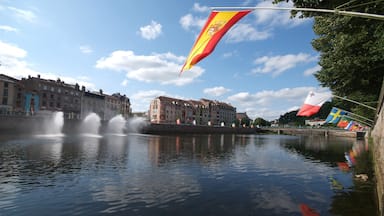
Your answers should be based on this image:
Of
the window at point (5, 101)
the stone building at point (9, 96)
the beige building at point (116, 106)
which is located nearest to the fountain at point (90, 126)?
the stone building at point (9, 96)

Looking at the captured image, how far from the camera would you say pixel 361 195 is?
13539mm

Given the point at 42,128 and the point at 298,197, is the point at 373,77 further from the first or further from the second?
the point at 42,128

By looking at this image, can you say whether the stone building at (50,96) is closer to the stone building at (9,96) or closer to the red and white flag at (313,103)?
the stone building at (9,96)

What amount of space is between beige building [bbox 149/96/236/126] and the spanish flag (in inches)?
4391

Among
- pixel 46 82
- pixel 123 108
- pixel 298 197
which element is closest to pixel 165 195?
pixel 298 197

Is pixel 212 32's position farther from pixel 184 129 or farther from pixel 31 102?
pixel 31 102

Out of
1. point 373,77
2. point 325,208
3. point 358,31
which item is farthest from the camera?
point 373,77

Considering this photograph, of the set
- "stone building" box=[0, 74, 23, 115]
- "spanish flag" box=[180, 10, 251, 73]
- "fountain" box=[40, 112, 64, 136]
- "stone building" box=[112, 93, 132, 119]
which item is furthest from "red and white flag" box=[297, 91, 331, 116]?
"stone building" box=[112, 93, 132, 119]

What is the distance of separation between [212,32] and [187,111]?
153718mm

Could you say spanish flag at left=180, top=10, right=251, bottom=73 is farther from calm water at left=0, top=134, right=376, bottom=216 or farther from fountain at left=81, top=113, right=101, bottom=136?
fountain at left=81, top=113, right=101, bottom=136

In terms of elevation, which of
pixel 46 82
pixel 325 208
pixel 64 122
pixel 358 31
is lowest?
pixel 325 208

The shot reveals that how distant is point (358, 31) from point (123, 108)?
481 feet

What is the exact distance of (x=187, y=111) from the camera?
531ft

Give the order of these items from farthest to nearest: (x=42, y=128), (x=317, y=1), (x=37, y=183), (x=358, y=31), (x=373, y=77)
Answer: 1. (x=42, y=128)
2. (x=373, y=77)
3. (x=358, y=31)
4. (x=37, y=183)
5. (x=317, y=1)
